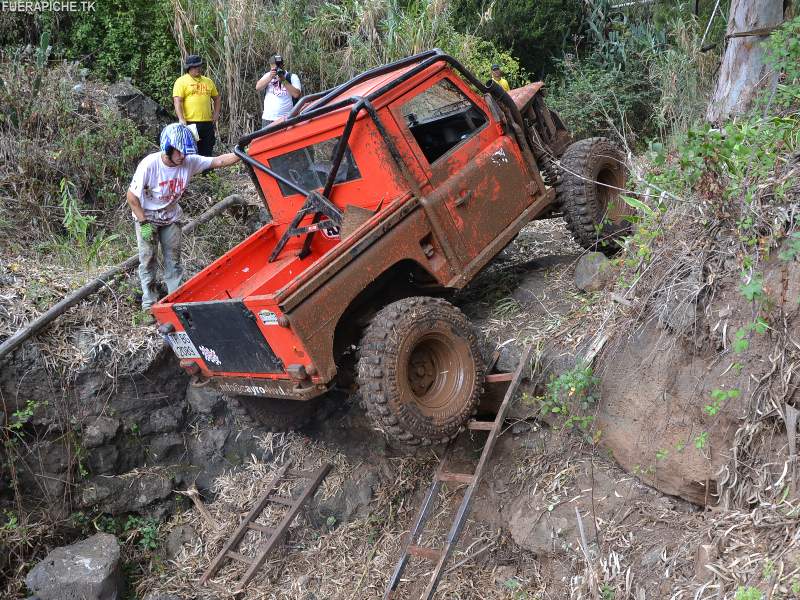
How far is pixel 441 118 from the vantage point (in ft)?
18.5

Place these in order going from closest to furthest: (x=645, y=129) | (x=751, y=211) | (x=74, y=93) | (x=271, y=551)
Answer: (x=751, y=211) < (x=271, y=551) < (x=74, y=93) < (x=645, y=129)

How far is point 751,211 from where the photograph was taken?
3.96 meters

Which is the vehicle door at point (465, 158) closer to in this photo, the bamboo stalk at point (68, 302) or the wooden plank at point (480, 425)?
the wooden plank at point (480, 425)

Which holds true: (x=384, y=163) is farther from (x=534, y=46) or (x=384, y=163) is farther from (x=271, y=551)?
(x=534, y=46)

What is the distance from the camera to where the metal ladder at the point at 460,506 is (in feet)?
15.2

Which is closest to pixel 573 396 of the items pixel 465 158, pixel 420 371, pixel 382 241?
pixel 420 371

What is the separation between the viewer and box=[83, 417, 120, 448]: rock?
5996 millimetres

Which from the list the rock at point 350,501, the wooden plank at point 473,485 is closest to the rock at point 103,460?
the rock at point 350,501

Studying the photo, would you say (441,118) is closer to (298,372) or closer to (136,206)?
(298,372)

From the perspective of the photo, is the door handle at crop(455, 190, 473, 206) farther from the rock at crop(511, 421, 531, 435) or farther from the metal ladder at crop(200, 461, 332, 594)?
the metal ladder at crop(200, 461, 332, 594)

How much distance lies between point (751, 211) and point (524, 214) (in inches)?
83.1

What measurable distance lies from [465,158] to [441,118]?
378 mm

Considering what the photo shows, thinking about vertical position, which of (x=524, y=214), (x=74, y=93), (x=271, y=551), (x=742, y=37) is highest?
(x=74, y=93)

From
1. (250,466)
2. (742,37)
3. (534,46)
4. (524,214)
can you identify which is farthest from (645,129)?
(250,466)
